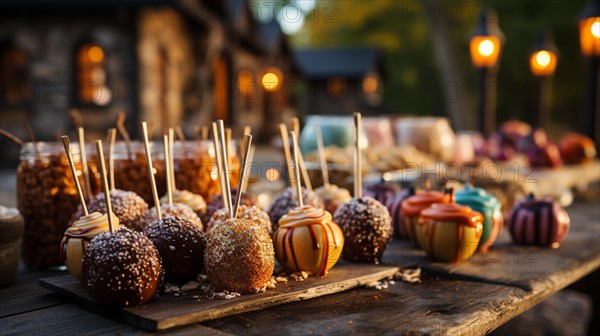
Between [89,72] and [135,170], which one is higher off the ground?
[89,72]

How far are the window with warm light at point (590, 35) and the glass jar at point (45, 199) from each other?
19.1ft

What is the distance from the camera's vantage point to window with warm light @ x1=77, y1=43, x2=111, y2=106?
11.2 meters

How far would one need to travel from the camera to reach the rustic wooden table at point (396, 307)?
1272mm

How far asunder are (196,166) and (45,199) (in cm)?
48

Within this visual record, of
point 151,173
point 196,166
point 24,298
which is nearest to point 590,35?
point 196,166

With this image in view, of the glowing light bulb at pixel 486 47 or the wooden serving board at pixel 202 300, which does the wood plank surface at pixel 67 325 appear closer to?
the wooden serving board at pixel 202 300

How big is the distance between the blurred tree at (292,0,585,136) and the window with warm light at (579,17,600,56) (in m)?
4.55

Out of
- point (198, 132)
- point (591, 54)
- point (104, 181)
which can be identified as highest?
point (591, 54)

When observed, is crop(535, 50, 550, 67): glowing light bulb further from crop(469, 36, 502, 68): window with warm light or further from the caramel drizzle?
Result: the caramel drizzle

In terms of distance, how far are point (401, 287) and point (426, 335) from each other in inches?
15.8

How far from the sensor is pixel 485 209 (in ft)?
6.53

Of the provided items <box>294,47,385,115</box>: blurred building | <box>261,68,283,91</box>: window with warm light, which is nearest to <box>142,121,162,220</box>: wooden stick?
<box>261,68,283,91</box>: window with warm light

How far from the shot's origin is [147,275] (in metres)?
1.34

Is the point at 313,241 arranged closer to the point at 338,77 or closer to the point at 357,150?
the point at 357,150
